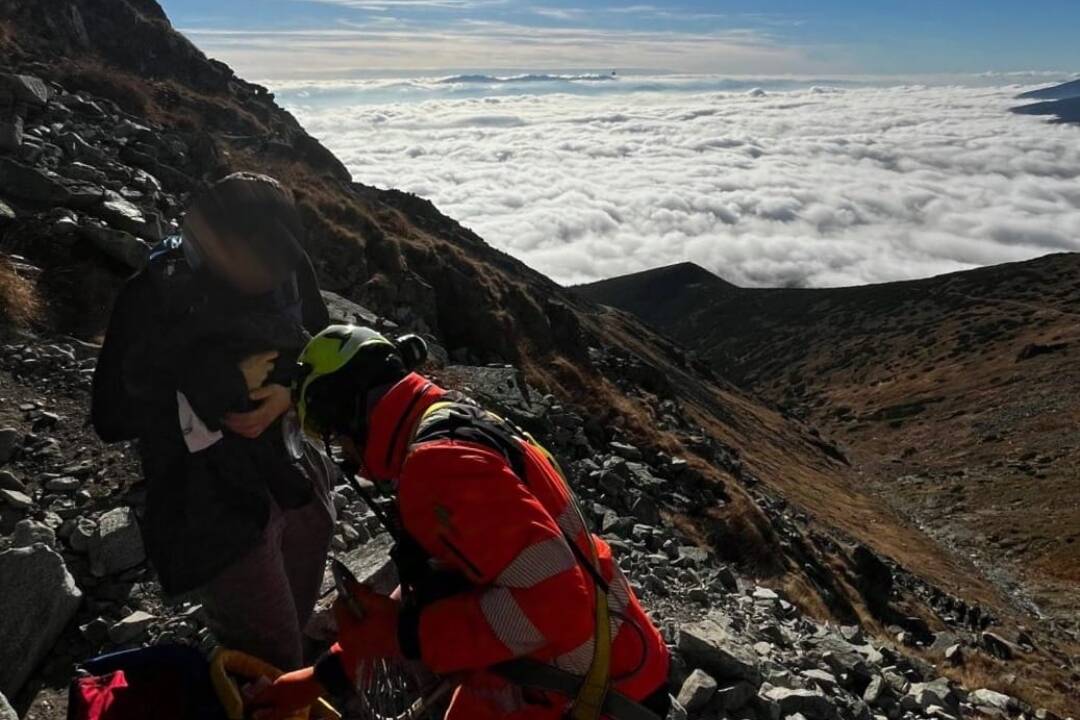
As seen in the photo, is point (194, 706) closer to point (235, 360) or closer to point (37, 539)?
point (235, 360)

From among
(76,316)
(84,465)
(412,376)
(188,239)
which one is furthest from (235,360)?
(76,316)

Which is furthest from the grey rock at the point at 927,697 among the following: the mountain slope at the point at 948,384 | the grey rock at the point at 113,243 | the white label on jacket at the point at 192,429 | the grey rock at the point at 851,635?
the mountain slope at the point at 948,384

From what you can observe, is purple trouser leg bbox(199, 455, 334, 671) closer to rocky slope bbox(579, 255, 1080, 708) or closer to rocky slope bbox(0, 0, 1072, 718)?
rocky slope bbox(0, 0, 1072, 718)

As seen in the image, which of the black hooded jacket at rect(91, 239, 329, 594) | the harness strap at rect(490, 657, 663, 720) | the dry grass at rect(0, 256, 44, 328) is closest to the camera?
the harness strap at rect(490, 657, 663, 720)

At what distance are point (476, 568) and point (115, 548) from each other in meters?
4.99

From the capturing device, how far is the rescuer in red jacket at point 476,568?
3.15m

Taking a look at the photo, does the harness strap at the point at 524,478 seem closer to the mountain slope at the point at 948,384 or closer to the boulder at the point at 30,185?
the boulder at the point at 30,185

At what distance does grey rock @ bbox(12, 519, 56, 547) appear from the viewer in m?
6.33

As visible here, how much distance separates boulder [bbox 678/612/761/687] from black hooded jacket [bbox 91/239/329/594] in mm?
4787

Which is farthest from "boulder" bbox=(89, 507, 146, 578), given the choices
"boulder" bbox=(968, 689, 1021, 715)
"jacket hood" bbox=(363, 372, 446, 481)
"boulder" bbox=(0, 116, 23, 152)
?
"boulder" bbox=(968, 689, 1021, 715)

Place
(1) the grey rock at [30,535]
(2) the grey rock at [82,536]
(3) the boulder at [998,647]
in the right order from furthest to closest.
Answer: (3) the boulder at [998,647]
(2) the grey rock at [82,536]
(1) the grey rock at [30,535]

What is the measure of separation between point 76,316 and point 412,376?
9254 millimetres

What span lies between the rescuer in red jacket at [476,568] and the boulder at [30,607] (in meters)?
2.89

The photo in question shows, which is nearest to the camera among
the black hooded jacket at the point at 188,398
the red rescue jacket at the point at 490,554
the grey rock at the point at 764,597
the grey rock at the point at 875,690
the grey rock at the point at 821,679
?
the red rescue jacket at the point at 490,554
